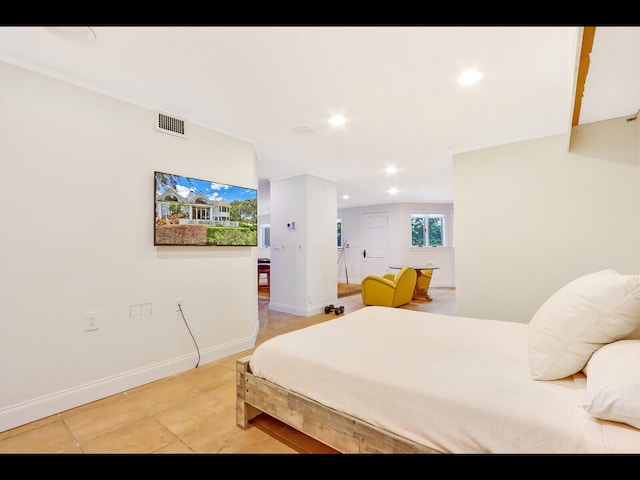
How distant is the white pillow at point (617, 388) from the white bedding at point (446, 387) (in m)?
0.05

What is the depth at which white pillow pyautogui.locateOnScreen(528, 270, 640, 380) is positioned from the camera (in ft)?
3.66

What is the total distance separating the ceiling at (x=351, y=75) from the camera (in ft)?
5.46

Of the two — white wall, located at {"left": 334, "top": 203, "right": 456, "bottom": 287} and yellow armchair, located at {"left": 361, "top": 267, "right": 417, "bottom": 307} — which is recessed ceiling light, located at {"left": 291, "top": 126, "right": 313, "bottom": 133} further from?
white wall, located at {"left": 334, "top": 203, "right": 456, "bottom": 287}

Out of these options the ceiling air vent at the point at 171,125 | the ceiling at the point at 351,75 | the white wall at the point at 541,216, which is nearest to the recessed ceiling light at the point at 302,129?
the ceiling at the point at 351,75

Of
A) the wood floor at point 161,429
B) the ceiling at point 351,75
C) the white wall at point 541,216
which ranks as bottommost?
the wood floor at point 161,429

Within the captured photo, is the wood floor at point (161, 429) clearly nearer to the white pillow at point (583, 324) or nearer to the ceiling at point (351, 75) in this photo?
the white pillow at point (583, 324)

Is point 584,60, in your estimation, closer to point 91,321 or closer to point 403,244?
point 91,321

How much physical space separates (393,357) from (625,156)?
309cm

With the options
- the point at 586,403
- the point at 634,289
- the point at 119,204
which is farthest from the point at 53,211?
the point at 634,289

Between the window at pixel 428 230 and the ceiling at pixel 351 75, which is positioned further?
the window at pixel 428 230

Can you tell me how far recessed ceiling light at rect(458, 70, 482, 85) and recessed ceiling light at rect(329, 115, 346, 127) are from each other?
1.05 meters

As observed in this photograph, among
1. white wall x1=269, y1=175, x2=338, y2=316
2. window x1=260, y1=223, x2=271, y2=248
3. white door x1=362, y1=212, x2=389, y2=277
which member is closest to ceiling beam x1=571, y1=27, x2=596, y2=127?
white wall x1=269, y1=175, x2=338, y2=316

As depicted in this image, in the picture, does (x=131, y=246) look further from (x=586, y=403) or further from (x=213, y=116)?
(x=586, y=403)

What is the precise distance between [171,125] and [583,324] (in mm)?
3175
